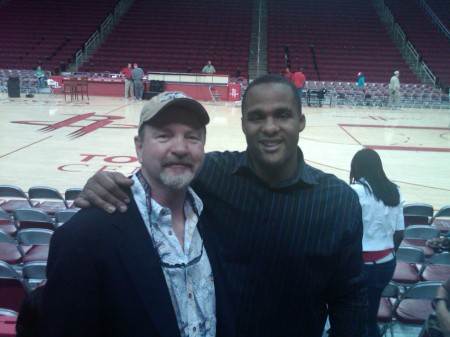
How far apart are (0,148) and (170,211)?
8.97 meters

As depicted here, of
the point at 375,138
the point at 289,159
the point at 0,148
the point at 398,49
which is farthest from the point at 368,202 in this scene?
the point at 398,49

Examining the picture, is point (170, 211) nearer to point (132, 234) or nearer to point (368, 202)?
point (132, 234)

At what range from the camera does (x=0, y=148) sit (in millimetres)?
9281

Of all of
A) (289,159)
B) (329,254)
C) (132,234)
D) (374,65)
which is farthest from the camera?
(374,65)

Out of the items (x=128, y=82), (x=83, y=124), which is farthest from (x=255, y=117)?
(x=128, y=82)

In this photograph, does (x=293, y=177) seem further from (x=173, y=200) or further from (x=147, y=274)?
(x=147, y=274)

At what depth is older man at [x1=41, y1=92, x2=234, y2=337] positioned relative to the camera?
1212 mm

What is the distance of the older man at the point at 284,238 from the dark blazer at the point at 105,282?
0.46 metres

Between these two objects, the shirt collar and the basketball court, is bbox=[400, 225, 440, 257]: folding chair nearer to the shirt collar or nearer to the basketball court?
the shirt collar

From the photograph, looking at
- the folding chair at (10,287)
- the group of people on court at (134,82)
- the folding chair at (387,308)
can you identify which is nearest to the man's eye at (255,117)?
the folding chair at (387,308)

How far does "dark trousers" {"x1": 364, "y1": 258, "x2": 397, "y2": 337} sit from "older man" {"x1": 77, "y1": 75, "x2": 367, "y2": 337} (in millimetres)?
890

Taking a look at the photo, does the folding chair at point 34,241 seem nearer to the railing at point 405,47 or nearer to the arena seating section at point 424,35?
the railing at point 405,47

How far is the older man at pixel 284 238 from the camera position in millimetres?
1754

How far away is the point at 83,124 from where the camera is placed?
41.4ft
